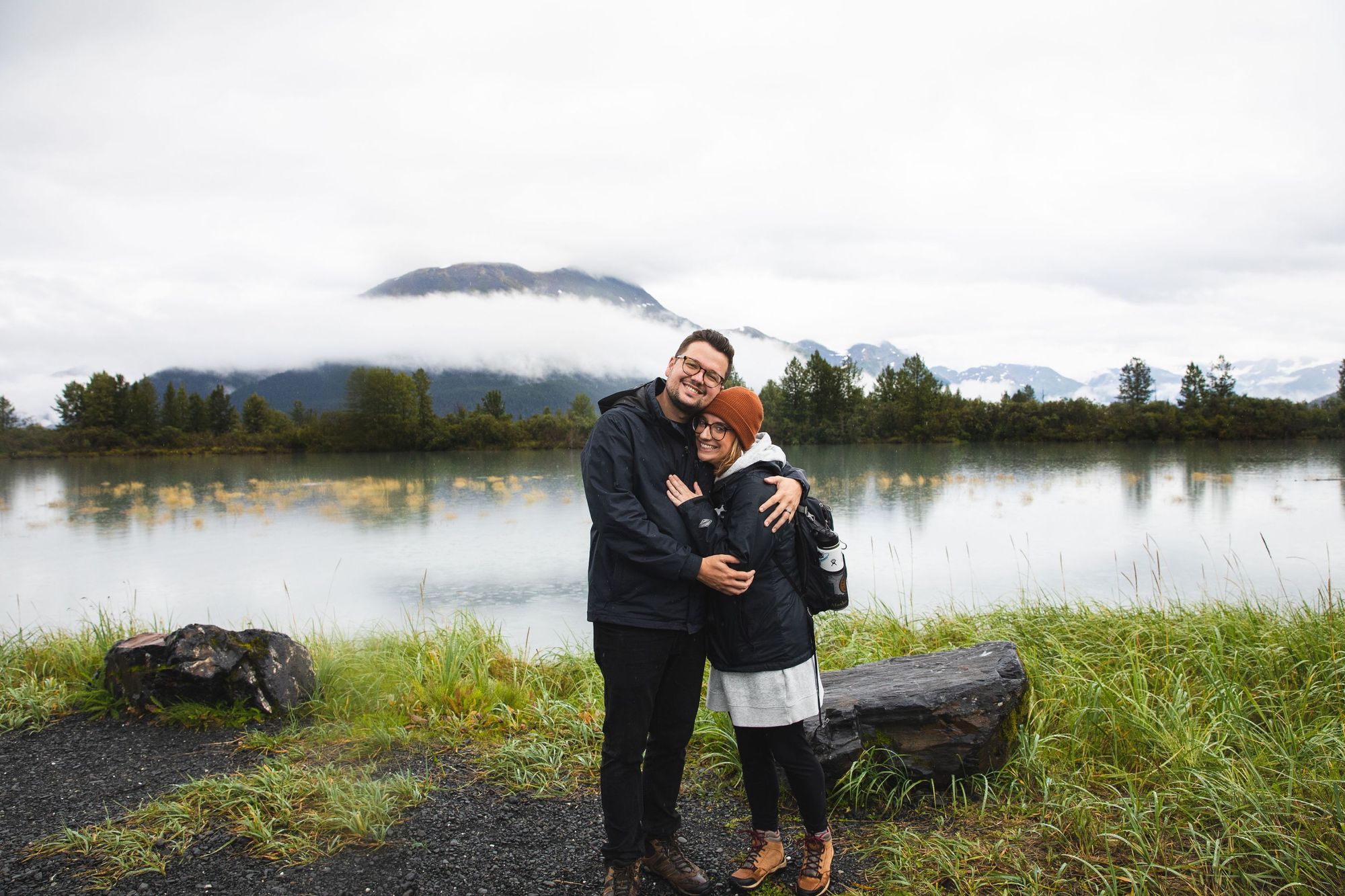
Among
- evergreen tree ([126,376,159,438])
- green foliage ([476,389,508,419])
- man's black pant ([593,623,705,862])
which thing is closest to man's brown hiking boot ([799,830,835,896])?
man's black pant ([593,623,705,862])

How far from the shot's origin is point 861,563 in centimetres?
1429

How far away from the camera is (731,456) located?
293cm

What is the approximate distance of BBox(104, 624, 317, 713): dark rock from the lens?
15.8 feet

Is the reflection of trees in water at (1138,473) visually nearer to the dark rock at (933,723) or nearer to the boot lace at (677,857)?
the dark rock at (933,723)

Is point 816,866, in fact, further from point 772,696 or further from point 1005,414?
point 1005,414

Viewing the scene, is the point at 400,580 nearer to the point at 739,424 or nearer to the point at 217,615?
the point at 217,615

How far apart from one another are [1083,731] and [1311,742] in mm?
948

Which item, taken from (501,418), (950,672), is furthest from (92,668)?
(501,418)

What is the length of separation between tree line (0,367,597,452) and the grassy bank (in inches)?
2498

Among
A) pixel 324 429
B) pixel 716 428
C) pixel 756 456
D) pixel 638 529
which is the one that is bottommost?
pixel 638 529

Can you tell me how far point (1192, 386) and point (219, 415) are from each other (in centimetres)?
10036

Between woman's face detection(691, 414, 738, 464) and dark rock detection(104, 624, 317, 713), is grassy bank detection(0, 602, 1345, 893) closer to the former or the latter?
dark rock detection(104, 624, 317, 713)

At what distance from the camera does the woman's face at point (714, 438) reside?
2.90 m

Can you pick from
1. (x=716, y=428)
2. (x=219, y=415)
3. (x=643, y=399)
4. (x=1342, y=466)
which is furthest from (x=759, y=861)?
(x=219, y=415)
